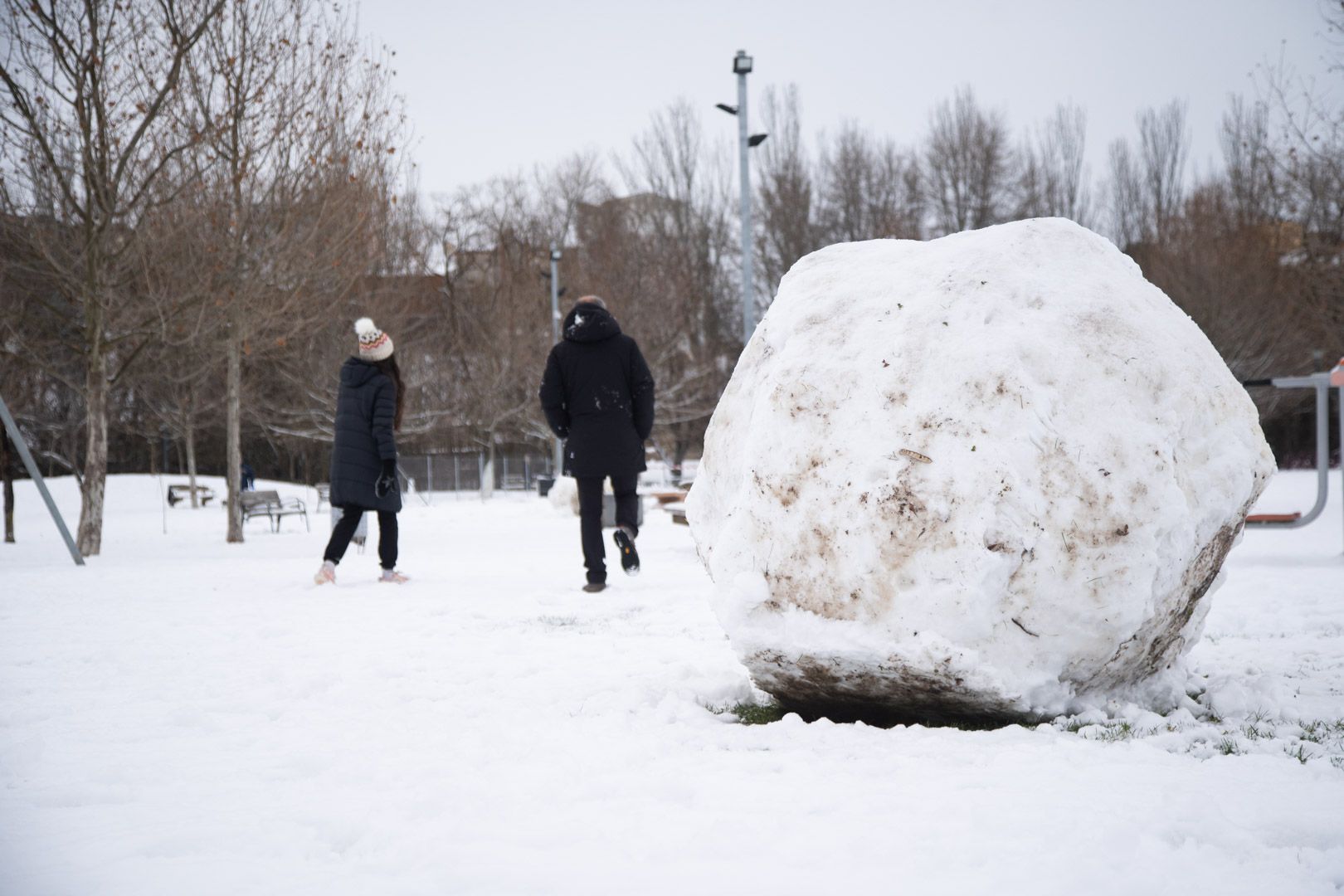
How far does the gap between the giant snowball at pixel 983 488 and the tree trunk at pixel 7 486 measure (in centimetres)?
1389

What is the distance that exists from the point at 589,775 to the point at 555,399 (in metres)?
4.39

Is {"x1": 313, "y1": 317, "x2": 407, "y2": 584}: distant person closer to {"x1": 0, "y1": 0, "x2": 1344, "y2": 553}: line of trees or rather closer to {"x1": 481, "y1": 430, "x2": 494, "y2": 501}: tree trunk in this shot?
{"x1": 0, "y1": 0, "x2": 1344, "y2": 553}: line of trees

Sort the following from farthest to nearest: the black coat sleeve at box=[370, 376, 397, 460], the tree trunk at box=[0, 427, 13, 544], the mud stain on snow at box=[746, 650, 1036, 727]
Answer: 1. the tree trunk at box=[0, 427, 13, 544]
2. the black coat sleeve at box=[370, 376, 397, 460]
3. the mud stain on snow at box=[746, 650, 1036, 727]

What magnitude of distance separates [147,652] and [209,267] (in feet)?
27.2

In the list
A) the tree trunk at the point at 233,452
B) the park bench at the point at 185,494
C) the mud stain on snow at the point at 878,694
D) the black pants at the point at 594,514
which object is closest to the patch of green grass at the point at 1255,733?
the mud stain on snow at the point at 878,694

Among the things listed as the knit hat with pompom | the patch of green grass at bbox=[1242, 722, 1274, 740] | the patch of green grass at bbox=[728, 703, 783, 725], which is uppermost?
the knit hat with pompom

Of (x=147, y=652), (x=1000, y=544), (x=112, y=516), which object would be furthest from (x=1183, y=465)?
(x=112, y=516)

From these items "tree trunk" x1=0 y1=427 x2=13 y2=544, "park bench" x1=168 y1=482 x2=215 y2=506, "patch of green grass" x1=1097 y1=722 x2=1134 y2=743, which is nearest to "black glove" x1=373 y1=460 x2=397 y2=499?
"patch of green grass" x1=1097 y1=722 x2=1134 y2=743

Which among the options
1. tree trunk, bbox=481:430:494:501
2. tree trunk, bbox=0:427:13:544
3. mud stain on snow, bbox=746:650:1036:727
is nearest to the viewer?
mud stain on snow, bbox=746:650:1036:727

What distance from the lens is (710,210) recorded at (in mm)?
36969

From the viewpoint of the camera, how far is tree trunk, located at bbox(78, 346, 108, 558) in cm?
1111

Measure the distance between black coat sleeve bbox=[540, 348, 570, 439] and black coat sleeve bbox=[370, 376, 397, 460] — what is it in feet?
4.00

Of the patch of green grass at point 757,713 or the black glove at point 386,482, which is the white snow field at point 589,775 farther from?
the black glove at point 386,482

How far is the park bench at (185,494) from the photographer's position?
1052 inches
